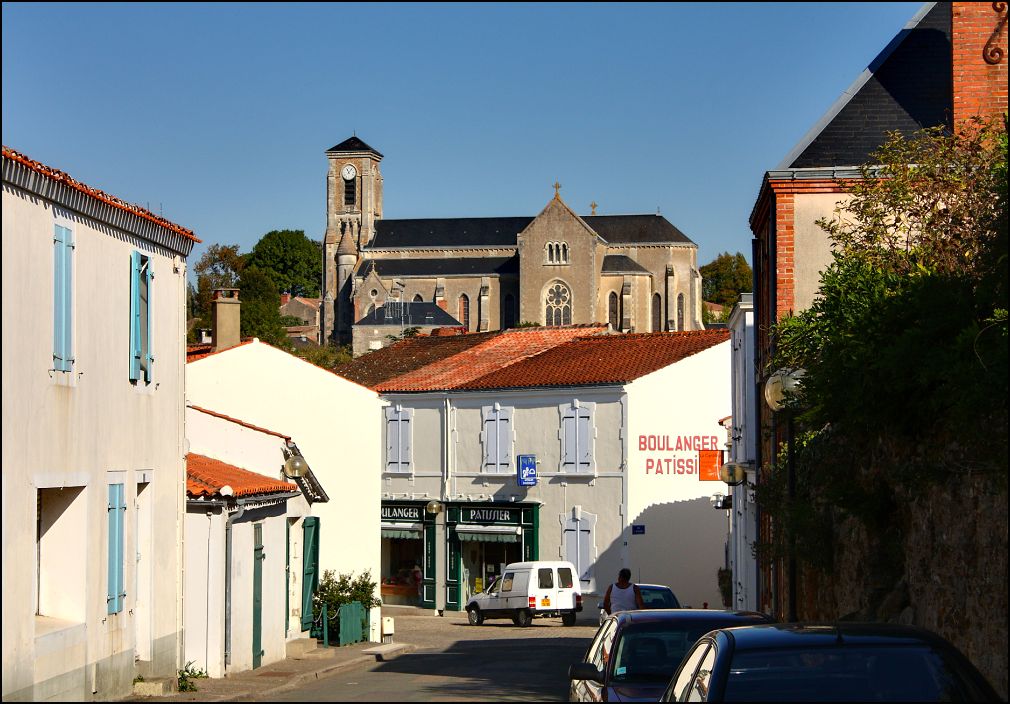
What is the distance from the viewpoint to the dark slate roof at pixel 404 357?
4931 cm

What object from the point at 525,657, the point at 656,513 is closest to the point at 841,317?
the point at 525,657

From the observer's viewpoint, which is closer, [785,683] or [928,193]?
[785,683]

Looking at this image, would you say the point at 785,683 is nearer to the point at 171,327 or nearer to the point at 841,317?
the point at 841,317

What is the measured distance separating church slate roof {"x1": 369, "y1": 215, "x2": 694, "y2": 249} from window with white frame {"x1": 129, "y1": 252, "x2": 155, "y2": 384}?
129338 millimetres

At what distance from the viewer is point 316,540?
2689cm

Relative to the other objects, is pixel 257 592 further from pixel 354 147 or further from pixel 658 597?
pixel 354 147

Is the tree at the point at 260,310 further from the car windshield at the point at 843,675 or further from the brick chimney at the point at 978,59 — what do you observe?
the car windshield at the point at 843,675

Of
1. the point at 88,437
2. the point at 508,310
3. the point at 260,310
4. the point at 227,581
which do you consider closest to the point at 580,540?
the point at 227,581

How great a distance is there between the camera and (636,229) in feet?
486

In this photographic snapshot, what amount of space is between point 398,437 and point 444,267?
103 m

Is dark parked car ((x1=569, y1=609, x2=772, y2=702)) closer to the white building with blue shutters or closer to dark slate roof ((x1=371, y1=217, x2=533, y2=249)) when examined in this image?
the white building with blue shutters

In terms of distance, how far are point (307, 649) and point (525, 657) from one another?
391cm

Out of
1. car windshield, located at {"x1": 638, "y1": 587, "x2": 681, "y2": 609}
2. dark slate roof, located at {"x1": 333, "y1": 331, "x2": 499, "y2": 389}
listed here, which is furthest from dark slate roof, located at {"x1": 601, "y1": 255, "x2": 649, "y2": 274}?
car windshield, located at {"x1": 638, "y1": 587, "x2": 681, "y2": 609}

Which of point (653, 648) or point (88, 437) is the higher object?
point (88, 437)
